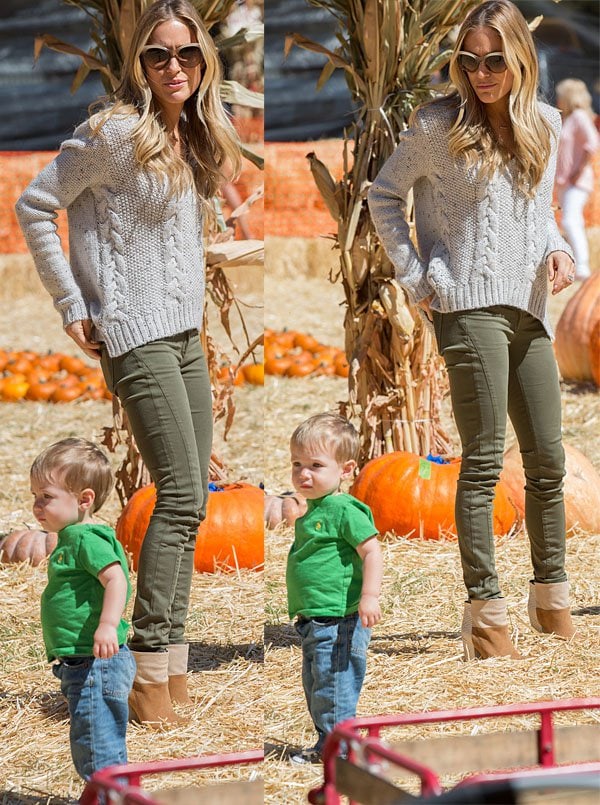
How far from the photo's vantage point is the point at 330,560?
9.41 feet

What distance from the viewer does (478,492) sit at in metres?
3.62

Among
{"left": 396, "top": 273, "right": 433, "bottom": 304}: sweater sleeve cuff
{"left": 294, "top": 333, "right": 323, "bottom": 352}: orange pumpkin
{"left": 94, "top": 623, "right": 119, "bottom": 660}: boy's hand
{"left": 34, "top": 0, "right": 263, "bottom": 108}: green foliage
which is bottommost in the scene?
{"left": 294, "top": 333, "right": 323, "bottom": 352}: orange pumpkin

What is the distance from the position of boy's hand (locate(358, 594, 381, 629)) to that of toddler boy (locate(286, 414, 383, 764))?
0.02 m

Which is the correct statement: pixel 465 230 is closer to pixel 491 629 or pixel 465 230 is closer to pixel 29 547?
pixel 491 629

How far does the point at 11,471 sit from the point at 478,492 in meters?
3.63

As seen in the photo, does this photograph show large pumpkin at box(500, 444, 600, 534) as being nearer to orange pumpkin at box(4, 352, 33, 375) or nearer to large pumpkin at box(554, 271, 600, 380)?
large pumpkin at box(554, 271, 600, 380)

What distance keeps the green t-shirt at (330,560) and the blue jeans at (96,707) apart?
42 centimetres

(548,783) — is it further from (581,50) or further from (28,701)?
(581,50)

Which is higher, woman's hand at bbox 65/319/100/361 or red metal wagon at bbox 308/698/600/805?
woman's hand at bbox 65/319/100/361

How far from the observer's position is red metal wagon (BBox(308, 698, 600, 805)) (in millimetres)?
1649

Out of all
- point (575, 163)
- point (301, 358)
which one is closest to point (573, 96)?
point (575, 163)

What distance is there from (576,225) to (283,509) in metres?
7.00

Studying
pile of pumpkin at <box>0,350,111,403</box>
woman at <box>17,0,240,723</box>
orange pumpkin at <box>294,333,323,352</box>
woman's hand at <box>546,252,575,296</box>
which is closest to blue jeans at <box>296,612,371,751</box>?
woman at <box>17,0,240,723</box>

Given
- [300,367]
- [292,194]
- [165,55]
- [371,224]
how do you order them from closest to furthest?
[165,55] → [371,224] → [300,367] → [292,194]
